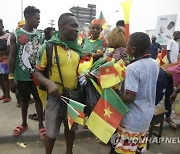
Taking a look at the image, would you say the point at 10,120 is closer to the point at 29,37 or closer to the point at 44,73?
the point at 29,37

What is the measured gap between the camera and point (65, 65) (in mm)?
2619

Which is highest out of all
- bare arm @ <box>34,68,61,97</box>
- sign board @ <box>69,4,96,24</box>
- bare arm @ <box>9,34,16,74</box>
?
sign board @ <box>69,4,96,24</box>

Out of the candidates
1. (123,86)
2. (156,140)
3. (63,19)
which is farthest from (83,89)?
(156,140)

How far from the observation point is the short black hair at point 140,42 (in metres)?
2.33

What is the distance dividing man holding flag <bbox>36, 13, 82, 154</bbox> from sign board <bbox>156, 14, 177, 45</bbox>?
30.5 feet

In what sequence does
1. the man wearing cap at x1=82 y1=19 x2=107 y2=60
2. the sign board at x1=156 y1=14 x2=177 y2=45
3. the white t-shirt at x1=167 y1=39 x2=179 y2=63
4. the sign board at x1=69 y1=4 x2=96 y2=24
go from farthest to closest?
1. the sign board at x1=69 y1=4 x2=96 y2=24
2. the sign board at x1=156 y1=14 x2=177 y2=45
3. the white t-shirt at x1=167 y1=39 x2=179 y2=63
4. the man wearing cap at x1=82 y1=19 x2=107 y2=60

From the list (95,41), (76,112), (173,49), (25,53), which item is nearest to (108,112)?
(76,112)

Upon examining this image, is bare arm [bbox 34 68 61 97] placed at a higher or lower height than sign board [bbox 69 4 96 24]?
lower

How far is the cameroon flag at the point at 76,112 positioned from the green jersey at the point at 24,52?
130 centimetres

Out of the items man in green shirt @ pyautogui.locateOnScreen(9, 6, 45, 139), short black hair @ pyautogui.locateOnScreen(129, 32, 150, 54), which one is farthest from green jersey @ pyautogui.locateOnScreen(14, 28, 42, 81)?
short black hair @ pyautogui.locateOnScreen(129, 32, 150, 54)

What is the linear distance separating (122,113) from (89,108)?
1.16 feet

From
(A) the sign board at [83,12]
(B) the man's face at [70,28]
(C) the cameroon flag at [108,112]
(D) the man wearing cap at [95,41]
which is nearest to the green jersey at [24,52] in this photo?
(D) the man wearing cap at [95,41]

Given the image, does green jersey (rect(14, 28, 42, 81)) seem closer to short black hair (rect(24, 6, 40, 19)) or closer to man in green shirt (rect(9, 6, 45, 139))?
man in green shirt (rect(9, 6, 45, 139))

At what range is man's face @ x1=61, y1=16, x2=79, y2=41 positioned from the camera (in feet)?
8.32
